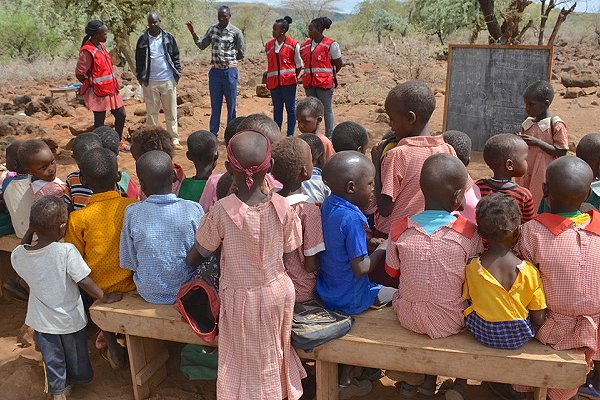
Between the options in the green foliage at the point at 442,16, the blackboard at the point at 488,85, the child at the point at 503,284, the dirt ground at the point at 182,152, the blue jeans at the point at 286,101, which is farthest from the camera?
the green foliage at the point at 442,16

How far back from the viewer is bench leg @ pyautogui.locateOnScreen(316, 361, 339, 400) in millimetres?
2811

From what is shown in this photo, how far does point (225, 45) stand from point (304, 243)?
17.9 feet

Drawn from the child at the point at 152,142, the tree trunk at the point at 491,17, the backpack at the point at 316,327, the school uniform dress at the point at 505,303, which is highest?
the tree trunk at the point at 491,17

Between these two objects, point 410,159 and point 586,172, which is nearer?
point 586,172

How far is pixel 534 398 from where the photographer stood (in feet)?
8.88

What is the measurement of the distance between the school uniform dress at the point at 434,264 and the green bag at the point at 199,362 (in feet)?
3.73

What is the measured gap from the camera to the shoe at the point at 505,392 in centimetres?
292

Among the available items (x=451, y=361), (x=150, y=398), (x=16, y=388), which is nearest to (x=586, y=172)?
(x=451, y=361)

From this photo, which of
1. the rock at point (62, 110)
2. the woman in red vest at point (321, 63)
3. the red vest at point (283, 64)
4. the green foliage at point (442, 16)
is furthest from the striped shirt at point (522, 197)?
the green foliage at point (442, 16)

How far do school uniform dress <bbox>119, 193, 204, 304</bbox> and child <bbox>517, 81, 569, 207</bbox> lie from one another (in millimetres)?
2567

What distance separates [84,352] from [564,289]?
2495 millimetres

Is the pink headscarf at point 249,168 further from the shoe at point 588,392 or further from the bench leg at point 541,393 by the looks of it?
the shoe at point 588,392

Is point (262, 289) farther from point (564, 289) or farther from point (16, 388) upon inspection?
point (16, 388)

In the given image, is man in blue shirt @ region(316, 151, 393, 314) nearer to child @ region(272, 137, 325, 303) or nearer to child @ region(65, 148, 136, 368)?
child @ region(272, 137, 325, 303)
